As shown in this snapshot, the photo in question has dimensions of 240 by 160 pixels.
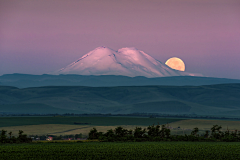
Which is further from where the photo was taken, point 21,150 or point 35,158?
point 21,150

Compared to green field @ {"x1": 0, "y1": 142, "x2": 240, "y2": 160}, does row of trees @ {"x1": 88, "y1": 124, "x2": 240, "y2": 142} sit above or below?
above

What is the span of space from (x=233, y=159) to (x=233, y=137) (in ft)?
92.0

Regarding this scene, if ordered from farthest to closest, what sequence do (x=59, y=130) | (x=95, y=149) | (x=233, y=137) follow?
1. (x=59, y=130)
2. (x=233, y=137)
3. (x=95, y=149)

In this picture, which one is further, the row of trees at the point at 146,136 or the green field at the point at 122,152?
the row of trees at the point at 146,136

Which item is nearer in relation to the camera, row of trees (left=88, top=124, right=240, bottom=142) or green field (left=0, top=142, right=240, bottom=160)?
green field (left=0, top=142, right=240, bottom=160)

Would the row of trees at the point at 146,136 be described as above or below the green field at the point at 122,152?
above

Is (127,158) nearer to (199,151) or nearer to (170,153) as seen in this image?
(170,153)

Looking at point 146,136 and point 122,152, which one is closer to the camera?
point 122,152

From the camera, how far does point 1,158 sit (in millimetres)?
52250

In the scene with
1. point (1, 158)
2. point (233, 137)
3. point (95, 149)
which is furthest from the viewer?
point (233, 137)

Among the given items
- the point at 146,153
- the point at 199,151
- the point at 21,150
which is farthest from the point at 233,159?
the point at 21,150

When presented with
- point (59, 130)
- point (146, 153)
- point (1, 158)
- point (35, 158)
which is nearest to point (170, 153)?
point (146, 153)

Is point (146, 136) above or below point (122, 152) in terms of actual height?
above

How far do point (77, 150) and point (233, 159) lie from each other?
22.7 metres
